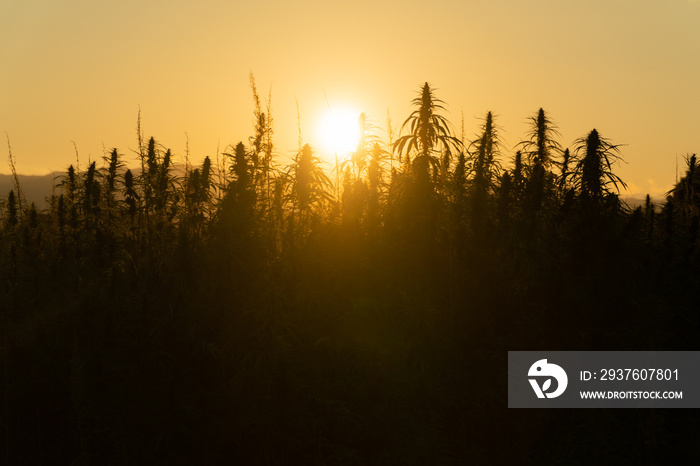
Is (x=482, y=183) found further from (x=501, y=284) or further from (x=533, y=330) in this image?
(x=533, y=330)

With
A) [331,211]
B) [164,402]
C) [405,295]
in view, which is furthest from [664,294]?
[164,402]

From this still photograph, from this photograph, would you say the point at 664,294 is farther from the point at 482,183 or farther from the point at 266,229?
the point at 266,229

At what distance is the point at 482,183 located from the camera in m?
18.2

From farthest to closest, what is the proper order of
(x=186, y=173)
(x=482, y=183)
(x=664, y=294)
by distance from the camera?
(x=186, y=173) < (x=482, y=183) < (x=664, y=294)

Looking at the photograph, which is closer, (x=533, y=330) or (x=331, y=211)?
(x=533, y=330)

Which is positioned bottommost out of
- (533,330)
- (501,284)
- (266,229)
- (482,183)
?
(533,330)

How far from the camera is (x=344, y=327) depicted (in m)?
14.3

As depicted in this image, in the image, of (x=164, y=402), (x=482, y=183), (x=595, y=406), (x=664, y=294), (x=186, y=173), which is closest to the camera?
(x=164, y=402)

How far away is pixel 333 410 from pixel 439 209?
5792 millimetres

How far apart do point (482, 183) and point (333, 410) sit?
833 cm

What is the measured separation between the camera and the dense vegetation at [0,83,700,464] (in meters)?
13.7

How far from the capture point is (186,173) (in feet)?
72.6

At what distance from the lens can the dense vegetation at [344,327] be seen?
13688 millimetres

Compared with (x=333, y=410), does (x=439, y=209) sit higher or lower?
higher
